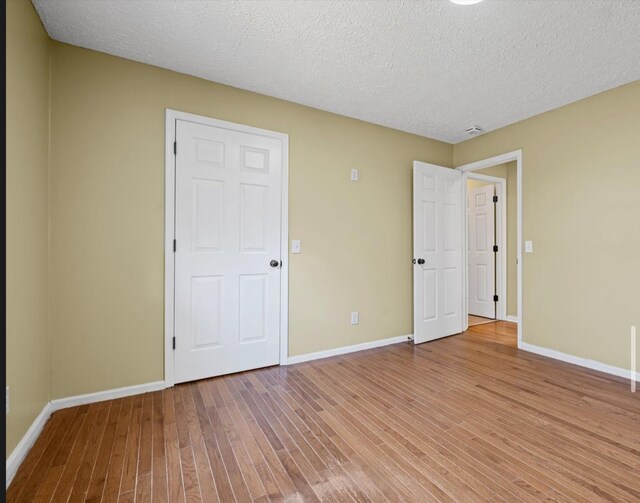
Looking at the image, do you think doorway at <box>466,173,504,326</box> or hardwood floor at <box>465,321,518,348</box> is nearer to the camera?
hardwood floor at <box>465,321,518,348</box>

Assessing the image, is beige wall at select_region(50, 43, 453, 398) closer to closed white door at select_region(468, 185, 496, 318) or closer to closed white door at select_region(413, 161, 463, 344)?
closed white door at select_region(413, 161, 463, 344)

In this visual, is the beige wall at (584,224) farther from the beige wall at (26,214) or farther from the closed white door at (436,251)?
the beige wall at (26,214)

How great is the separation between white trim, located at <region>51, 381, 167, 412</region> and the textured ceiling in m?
2.46

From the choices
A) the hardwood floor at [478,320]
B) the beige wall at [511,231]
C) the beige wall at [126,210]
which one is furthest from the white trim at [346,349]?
the beige wall at [511,231]

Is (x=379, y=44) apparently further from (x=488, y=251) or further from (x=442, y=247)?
(x=488, y=251)

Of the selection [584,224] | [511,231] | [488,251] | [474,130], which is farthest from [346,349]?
[511,231]

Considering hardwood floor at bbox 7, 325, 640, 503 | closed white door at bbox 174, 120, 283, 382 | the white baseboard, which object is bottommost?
hardwood floor at bbox 7, 325, 640, 503

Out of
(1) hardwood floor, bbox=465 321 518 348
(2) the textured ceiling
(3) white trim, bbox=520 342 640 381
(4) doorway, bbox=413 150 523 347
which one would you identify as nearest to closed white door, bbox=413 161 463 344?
(4) doorway, bbox=413 150 523 347

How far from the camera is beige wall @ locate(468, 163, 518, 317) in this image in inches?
190

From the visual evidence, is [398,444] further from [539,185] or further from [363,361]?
[539,185]

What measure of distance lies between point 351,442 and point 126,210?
222cm

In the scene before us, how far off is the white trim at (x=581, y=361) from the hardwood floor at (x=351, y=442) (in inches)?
6.0

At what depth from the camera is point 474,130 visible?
3.76 metres

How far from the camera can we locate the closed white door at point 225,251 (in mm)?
2609
